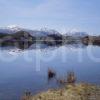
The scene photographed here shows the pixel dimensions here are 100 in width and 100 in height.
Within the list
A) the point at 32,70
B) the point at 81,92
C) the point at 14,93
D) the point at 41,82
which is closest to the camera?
the point at 81,92

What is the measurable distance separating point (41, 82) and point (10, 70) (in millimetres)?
10842

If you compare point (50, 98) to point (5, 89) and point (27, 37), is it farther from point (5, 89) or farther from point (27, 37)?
point (27, 37)

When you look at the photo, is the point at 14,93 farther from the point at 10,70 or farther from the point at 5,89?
the point at 10,70

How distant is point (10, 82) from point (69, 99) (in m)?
12.1

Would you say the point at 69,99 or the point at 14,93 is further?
Answer: the point at 14,93

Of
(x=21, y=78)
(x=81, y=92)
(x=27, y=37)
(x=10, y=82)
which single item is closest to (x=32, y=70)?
(x=21, y=78)

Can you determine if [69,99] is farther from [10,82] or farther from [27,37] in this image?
[27,37]

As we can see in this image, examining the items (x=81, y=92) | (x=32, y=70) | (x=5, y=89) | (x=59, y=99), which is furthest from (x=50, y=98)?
(x=32, y=70)

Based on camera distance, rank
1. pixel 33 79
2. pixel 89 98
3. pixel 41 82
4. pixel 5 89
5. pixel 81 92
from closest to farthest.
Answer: pixel 89 98
pixel 81 92
pixel 5 89
pixel 41 82
pixel 33 79

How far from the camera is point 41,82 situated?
94.3 feet

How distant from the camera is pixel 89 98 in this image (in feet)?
58.4

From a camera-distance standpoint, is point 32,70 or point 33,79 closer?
point 33,79

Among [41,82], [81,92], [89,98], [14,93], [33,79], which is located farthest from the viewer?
[33,79]

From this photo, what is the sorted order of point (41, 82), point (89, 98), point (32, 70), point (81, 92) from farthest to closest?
point (32, 70), point (41, 82), point (81, 92), point (89, 98)
